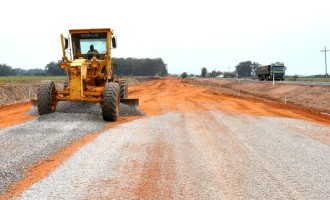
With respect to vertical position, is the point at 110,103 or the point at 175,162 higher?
the point at 110,103

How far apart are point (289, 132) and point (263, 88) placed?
30452 mm

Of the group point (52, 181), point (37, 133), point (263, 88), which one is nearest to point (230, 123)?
point (37, 133)

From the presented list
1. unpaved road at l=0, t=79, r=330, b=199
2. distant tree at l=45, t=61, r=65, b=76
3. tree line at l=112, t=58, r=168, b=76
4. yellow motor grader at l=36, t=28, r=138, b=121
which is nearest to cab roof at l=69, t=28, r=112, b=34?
yellow motor grader at l=36, t=28, r=138, b=121

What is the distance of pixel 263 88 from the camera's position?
41938mm

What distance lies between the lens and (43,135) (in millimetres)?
10375

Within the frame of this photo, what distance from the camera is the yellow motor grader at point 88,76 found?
44.7ft

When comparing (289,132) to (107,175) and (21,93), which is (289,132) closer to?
(107,175)

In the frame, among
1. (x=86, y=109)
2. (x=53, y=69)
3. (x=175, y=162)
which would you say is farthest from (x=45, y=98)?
(x=53, y=69)

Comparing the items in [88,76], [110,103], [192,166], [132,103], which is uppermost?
[88,76]

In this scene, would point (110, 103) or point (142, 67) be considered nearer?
point (110, 103)

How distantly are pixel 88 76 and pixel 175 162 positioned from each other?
27.8 ft

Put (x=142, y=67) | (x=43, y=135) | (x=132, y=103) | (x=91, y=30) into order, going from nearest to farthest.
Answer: (x=43, y=135), (x=91, y=30), (x=132, y=103), (x=142, y=67)

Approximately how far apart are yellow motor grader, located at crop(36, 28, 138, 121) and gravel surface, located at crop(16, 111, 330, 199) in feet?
5.58

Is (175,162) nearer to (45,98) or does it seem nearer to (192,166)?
(192,166)
